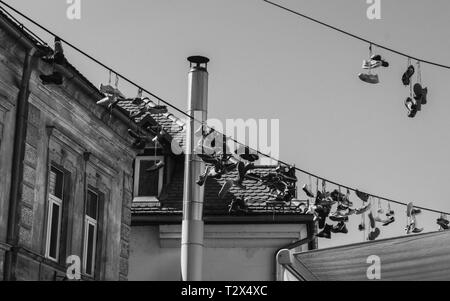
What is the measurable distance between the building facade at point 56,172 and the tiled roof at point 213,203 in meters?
2.88

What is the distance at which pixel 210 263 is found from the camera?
67.3ft

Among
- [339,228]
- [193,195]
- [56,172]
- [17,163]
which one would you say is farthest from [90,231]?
[339,228]

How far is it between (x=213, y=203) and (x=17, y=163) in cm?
822

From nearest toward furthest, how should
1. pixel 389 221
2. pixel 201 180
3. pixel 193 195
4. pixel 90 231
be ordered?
pixel 201 180 < pixel 193 195 < pixel 389 221 < pixel 90 231

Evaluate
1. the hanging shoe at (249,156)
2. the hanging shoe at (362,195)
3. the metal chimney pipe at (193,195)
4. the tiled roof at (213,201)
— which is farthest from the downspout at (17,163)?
the tiled roof at (213,201)

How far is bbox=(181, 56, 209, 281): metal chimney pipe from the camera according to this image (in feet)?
41.2

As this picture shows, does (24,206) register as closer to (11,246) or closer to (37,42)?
(11,246)

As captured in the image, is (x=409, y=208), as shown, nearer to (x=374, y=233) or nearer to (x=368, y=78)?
(x=374, y=233)

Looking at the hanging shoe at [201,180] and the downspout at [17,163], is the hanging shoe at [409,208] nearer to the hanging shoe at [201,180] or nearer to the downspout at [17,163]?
the hanging shoe at [201,180]

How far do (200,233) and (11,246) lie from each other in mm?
2460

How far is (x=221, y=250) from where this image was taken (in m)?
20.6

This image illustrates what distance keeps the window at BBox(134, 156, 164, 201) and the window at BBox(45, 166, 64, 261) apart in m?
6.41

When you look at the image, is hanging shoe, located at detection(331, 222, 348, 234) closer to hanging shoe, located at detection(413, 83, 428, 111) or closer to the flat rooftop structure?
hanging shoe, located at detection(413, 83, 428, 111)
